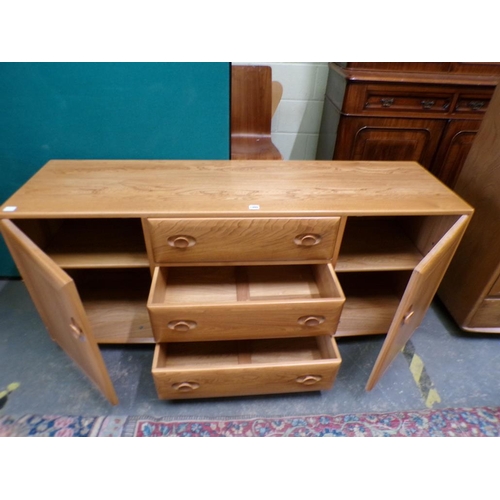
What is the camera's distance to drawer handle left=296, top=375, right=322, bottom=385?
989 mm

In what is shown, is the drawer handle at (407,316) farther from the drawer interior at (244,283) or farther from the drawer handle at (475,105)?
the drawer handle at (475,105)

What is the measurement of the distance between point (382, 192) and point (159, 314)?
74 centimetres

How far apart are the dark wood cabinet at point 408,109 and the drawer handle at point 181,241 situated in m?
1.09

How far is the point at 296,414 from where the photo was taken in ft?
3.43

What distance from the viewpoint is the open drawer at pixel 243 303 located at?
35.5 inches

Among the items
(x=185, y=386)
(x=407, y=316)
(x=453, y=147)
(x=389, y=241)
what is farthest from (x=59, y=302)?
(x=453, y=147)

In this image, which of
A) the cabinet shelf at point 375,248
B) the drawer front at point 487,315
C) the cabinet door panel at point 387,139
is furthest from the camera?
the cabinet door panel at point 387,139

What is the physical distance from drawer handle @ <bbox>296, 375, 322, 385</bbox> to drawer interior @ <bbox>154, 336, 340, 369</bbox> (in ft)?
0.22

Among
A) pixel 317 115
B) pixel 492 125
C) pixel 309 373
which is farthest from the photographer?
pixel 317 115

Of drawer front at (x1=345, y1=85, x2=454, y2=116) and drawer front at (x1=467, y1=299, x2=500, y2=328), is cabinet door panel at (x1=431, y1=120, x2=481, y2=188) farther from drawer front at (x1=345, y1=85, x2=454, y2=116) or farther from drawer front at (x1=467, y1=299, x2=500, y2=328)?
drawer front at (x1=467, y1=299, x2=500, y2=328)

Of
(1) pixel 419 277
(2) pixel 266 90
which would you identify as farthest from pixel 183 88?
(1) pixel 419 277

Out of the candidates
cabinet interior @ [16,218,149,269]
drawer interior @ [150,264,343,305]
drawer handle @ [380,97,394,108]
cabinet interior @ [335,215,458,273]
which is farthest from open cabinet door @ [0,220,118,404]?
drawer handle @ [380,97,394,108]

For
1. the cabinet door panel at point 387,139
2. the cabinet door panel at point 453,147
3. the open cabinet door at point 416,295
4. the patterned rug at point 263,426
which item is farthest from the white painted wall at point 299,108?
the patterned rug at point 263,426

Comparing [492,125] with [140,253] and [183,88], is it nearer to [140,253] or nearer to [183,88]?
[183,88]
